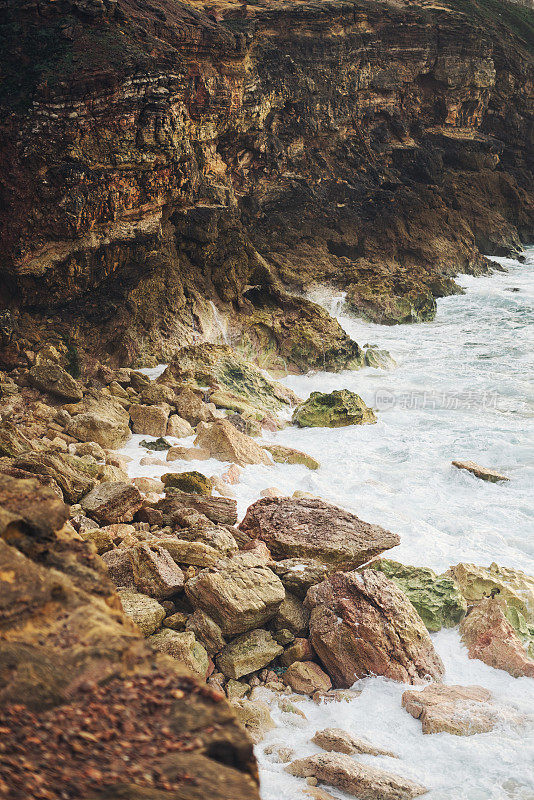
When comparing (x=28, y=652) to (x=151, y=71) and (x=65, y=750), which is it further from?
(x=151, y=71)

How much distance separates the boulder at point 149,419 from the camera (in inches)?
397

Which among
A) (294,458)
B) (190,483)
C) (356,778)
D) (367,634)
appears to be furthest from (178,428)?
(356,778)

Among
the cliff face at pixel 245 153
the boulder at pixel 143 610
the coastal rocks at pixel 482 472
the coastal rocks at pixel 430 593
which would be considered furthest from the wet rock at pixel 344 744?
the cliff face at pixel 245 153

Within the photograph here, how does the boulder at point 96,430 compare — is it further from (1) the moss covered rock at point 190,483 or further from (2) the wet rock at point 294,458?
(2) the wet rock at point 294,458

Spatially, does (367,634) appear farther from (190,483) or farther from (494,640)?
(190,483)

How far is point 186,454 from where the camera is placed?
9164mm

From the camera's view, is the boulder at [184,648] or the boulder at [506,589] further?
the boulder at [506,589]

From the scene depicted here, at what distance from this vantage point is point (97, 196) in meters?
12.2

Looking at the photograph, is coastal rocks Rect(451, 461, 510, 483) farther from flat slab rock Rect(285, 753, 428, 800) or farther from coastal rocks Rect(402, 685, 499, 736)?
flat slab rock Rect(285, 753, 428, 800)

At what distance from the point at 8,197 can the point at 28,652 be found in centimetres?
1113

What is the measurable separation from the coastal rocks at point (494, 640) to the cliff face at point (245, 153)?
9.65m

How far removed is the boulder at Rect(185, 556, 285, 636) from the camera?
4773 millimetres

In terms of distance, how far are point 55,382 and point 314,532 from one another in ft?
18.1

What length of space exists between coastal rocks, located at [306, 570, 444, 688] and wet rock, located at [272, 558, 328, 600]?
0.27 meters
